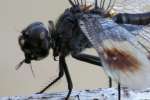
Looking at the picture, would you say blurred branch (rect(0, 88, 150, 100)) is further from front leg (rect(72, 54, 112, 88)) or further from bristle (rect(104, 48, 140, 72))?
bristle (rect(104, 48, 140, 72))

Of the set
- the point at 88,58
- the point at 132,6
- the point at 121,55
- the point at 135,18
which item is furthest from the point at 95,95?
the point at 132,6

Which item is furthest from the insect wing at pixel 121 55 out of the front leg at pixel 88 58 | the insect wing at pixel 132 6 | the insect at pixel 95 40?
the insect wing at pixel 132 6

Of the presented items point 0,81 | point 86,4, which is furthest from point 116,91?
point 0,81

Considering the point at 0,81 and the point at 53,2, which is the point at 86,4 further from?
the point at 53,2

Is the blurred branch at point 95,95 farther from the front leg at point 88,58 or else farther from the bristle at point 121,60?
the bristle at point 121,60

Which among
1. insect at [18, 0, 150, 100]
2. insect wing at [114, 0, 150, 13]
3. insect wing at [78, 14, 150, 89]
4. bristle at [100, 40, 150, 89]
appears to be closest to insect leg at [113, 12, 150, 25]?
insect at [18, 0, 150, 100]

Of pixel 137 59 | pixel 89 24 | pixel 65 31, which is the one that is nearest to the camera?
pixel 137 59

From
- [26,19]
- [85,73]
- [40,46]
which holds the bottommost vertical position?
[85,73]
